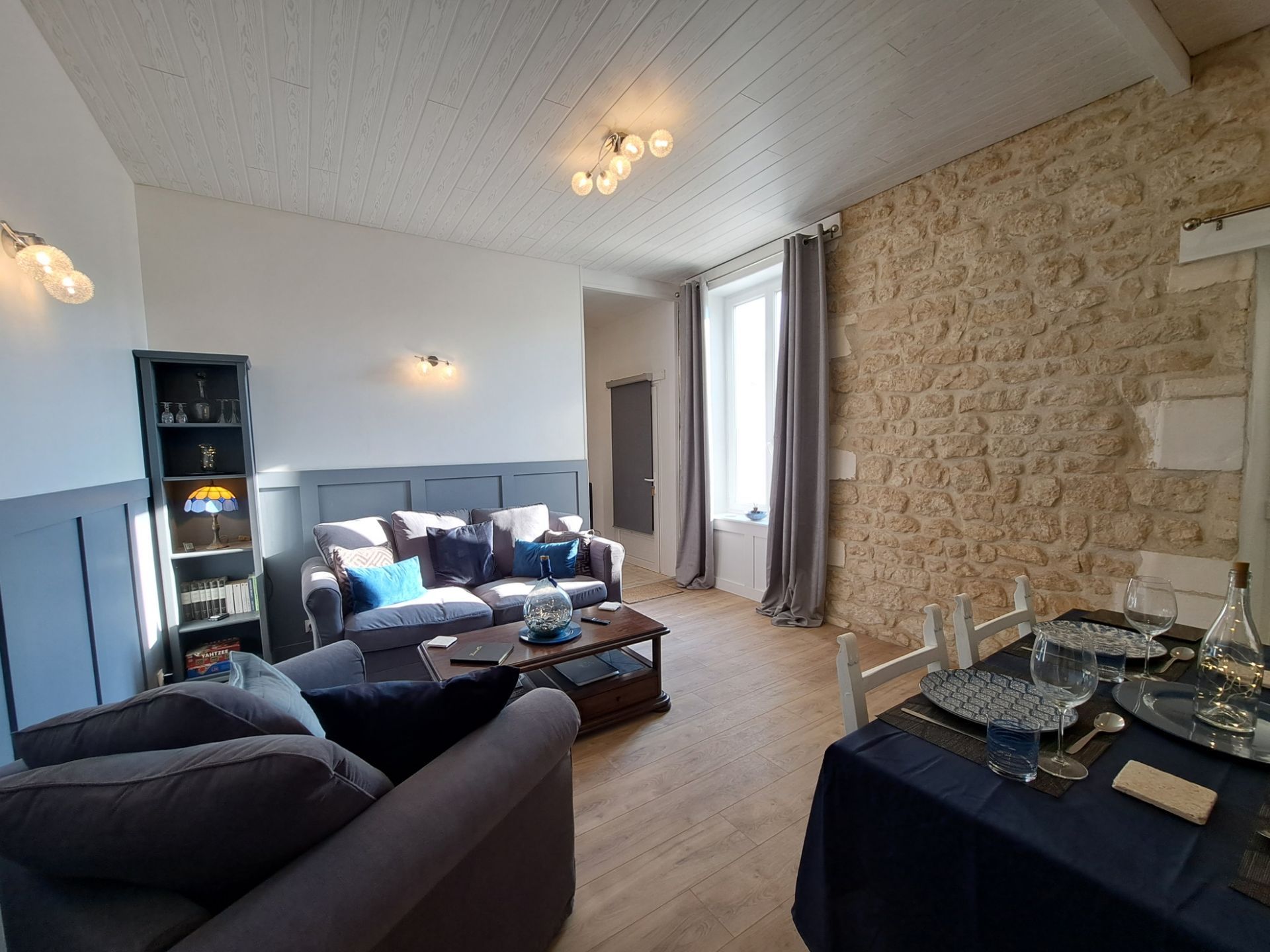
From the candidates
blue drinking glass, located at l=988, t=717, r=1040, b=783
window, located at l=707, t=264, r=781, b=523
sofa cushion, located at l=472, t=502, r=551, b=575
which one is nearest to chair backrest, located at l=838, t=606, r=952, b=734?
blue drinking glass, located at l=988, t=717, r=1040, b=783

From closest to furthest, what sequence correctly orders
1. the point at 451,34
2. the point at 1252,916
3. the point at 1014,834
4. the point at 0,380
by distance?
the point at 1252,916 → the point at 1014,834 → the point at 0,380 → the point at 451,34

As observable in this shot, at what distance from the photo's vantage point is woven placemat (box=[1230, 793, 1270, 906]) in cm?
64

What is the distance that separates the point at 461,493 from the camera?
392 cm

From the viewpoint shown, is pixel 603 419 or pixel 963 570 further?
pixel 603 419

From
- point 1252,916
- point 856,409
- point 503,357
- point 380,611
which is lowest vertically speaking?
point 380,611

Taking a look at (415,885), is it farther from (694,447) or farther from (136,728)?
(694,447)

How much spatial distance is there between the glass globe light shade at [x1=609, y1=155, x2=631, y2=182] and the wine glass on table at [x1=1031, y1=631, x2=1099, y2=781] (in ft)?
8.08

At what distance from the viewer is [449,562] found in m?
3.32

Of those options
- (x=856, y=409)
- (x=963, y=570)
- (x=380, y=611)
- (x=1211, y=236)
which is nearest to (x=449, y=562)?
(x=380, y=611)

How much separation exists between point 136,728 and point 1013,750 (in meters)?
1.53

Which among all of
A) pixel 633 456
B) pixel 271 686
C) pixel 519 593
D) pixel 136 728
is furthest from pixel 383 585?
pixel 633 456

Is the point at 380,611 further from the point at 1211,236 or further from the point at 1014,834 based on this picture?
the point at 1211,236

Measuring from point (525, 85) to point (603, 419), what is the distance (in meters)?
4.00

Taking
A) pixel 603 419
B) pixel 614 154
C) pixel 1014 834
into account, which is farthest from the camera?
pixel 603 419
